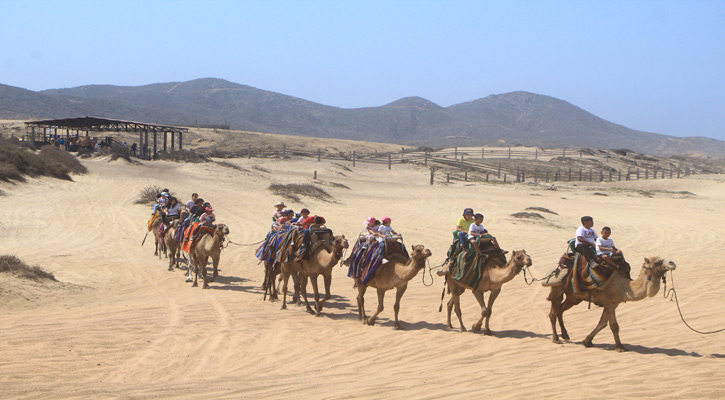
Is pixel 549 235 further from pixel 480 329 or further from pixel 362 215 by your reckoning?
pixel 480 329

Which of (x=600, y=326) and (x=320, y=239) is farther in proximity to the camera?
(x=320, y=239)

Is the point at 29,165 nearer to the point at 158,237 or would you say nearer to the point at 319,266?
the point at 158,237

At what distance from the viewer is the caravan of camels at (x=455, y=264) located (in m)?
10.0

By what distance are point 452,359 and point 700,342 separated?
391 centimetres

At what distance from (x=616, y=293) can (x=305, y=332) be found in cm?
473

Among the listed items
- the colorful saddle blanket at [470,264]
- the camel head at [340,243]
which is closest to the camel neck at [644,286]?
the colorful saddle blanket at [470,264]

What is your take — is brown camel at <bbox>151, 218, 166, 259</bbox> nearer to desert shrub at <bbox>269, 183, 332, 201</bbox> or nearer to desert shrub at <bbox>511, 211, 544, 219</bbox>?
desert shrub at <bbox>269, 183, 332, 201</bbox>

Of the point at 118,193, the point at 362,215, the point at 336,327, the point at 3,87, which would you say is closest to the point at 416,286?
the point at 336,327

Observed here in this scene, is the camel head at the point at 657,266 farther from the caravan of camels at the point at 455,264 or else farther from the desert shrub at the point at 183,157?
the desert shrub at the point at 183,157

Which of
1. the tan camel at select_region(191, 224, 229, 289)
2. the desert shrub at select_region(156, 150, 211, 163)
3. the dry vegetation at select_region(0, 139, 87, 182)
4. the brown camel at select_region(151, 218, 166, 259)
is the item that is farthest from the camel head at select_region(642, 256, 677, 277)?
the desert shrub at select_region(156, 150, 211, 163)

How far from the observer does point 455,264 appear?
11602 mm

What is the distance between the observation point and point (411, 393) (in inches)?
296

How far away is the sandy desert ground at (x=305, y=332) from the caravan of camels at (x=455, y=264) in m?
0.52

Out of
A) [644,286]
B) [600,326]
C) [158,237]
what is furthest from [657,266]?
[158,237]
